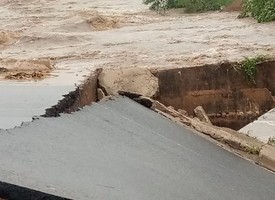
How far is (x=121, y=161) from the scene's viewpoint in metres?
4.69

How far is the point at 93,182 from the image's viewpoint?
3.97 metres

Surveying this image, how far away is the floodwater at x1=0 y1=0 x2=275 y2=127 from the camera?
9477 mm

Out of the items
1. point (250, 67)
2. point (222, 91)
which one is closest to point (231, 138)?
point (222, 91)

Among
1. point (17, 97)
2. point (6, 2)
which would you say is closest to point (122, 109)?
point (17, 97)

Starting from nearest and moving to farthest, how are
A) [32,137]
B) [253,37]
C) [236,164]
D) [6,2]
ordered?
[32,137], [236,164], [253,37], [6,2]

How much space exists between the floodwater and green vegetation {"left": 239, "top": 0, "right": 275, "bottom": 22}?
248 millimetres

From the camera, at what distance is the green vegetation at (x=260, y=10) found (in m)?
13.8

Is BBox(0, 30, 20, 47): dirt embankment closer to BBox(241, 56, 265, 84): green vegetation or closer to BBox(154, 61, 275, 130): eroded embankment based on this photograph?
BBox(154, 61, 275, 130): eroded embankment

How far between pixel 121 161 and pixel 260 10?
400 inches

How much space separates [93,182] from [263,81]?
228 inches

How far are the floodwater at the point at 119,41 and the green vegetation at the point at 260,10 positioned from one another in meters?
0.25

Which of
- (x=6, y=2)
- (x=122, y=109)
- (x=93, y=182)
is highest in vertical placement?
(x=93, y=182)

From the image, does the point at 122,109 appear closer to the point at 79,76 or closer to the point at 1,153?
the point at 79,76

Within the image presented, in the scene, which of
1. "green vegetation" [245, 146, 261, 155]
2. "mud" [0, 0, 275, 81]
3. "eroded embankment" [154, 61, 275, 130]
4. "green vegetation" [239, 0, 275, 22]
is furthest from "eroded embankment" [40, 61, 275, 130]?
"green vegetation" [239, 0, 275, 22]
